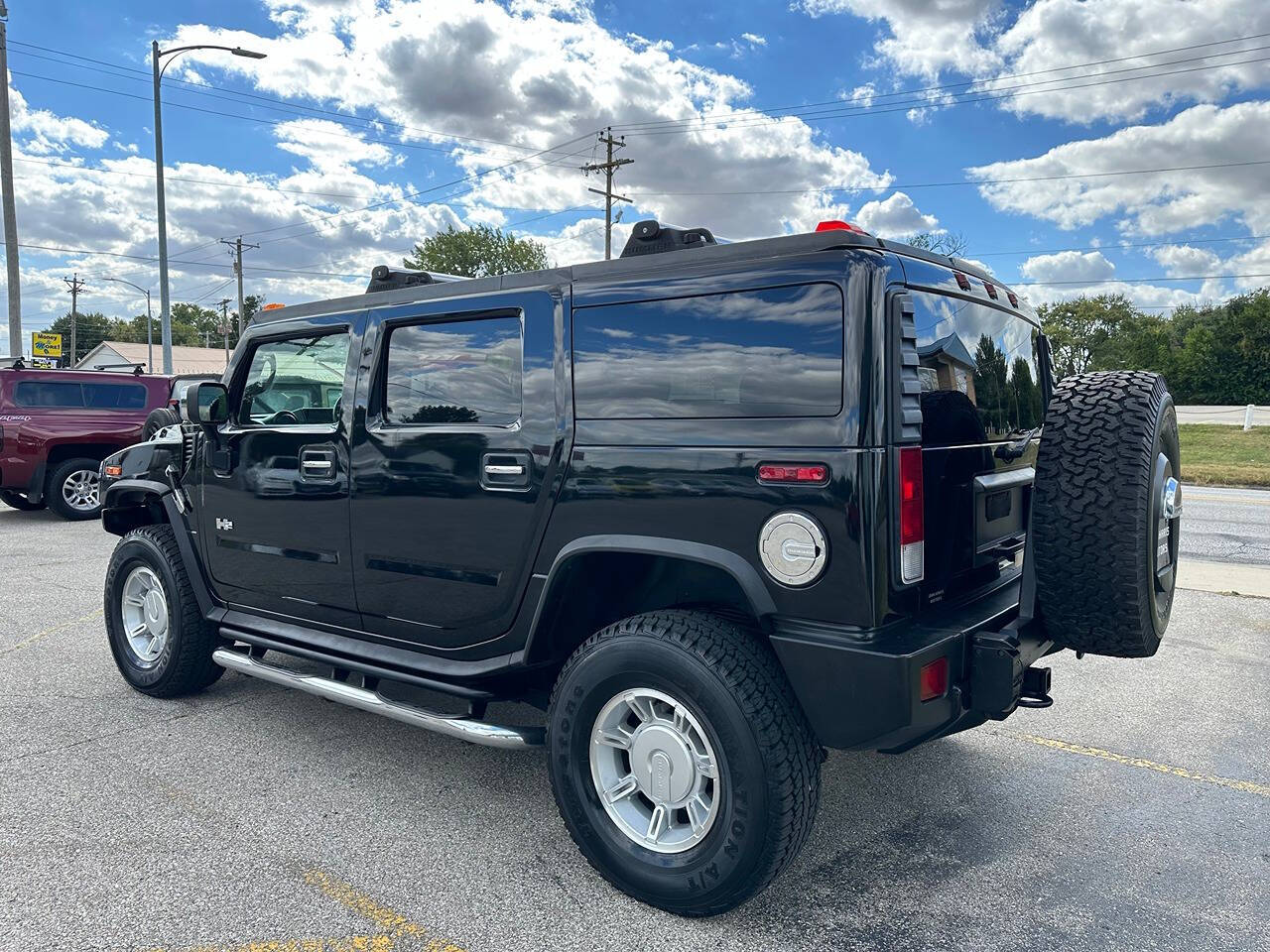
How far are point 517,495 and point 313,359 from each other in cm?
145

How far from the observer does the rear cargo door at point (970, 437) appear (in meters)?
2.90

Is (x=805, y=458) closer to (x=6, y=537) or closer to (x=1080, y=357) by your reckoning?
(x=6, y=537)

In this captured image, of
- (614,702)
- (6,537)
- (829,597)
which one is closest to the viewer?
(829,597)

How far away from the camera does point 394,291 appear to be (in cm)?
385

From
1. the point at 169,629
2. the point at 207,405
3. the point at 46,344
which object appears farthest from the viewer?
the point at 46,344

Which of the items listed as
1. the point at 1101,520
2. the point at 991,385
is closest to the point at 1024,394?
the point at 991,385

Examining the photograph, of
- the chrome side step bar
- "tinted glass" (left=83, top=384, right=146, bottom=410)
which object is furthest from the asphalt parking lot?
"tinted glass" (left=83, top=384, right=146, bottom=410)

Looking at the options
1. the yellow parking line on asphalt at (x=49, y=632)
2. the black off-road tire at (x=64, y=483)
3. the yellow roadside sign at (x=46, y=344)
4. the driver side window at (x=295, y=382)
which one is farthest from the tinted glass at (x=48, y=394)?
the yellow roadside sign at (x=46, y=344)

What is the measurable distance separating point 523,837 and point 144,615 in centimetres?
279

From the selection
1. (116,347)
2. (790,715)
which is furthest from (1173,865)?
(116,347)

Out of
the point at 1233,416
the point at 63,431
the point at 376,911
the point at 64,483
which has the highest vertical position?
the point at 1233,416

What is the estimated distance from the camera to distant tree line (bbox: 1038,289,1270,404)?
2173 inches

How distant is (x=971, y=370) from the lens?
10.6ft

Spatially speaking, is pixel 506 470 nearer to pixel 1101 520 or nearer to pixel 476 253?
pixel 1101 520
